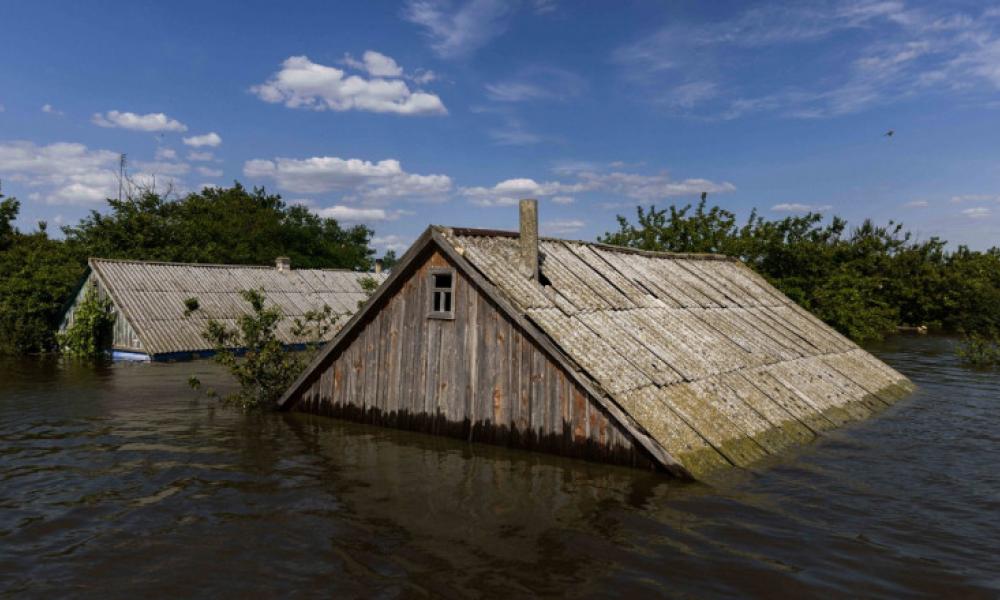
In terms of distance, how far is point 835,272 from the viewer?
37469 millimetres

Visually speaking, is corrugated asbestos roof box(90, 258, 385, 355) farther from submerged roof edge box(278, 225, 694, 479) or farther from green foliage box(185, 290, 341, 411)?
submerged roof edge box(278, 225, 694, 479)

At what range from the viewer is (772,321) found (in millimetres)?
20844

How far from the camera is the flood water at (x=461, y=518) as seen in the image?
24.9 ft

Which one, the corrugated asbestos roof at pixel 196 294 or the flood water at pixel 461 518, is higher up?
the corrugated asbestos roof at pixel 196 294

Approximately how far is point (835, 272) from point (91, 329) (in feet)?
131

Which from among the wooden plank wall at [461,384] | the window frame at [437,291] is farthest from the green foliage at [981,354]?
the window frame at [437,291]

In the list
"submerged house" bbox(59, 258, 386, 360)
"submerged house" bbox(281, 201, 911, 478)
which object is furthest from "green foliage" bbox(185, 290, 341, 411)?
"submerged house" bbox(59, 258, 386, 360)

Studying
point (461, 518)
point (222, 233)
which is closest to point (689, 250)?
point (461, 518)

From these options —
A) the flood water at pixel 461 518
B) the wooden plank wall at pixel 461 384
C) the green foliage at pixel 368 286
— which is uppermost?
the green foliage at pixel 368 286

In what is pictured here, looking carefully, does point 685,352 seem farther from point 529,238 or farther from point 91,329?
point 91,329

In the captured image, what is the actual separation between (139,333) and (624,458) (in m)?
24.7

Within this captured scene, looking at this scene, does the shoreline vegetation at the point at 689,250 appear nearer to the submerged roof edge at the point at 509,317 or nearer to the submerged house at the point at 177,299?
the submerged house at the point at 177,299

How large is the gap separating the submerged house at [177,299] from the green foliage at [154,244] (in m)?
1.76

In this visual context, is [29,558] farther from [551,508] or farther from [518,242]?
[518,242]
